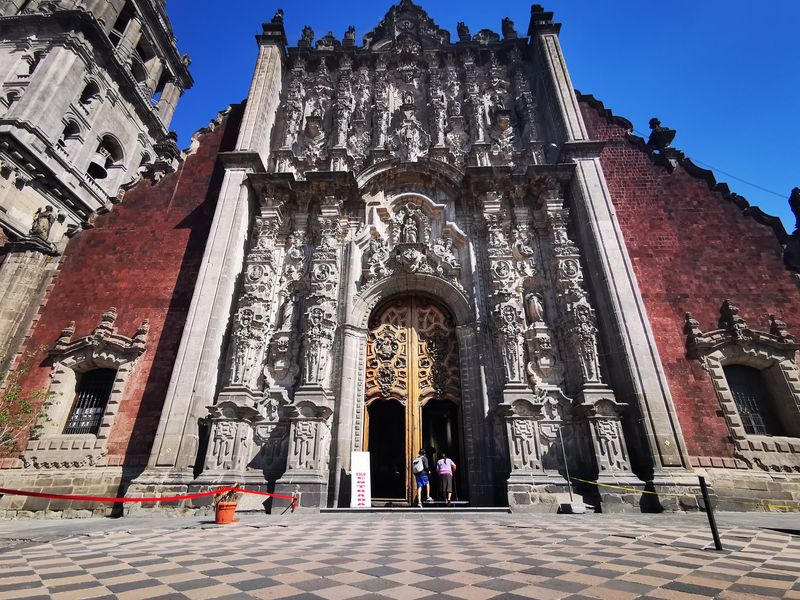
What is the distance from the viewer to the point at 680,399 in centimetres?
1005

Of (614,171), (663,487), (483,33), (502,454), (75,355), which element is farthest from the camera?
(483,33)

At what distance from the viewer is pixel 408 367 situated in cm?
1174

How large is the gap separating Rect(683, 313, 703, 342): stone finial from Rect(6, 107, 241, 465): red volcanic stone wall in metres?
14.5

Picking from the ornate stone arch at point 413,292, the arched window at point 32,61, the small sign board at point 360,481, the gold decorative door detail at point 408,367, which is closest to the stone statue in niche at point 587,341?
the ornate stone arch at point 413,292

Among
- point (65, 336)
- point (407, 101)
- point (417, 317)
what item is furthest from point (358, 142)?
point (65, 336)

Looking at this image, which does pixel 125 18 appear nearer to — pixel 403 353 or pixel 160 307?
pixel 160 307

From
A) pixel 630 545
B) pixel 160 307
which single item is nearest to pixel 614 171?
pixel 630 545

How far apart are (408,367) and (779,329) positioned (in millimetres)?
10201

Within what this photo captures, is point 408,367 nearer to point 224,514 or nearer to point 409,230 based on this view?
point 409,230

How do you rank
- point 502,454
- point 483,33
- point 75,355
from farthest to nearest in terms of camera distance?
point 483,33 → point 75,355 → point 502,454

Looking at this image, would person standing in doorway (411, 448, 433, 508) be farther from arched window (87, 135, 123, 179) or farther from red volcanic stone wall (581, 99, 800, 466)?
arched window (87, 135, 123, 179)

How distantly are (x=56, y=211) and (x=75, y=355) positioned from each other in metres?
8.12

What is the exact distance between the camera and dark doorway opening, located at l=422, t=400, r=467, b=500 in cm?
1086

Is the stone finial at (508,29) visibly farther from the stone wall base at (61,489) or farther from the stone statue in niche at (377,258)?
the stone wall base at (61,489)
